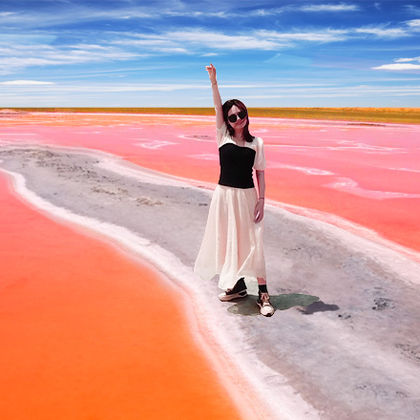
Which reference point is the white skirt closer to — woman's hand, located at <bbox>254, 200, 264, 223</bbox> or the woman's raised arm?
woman's hand, located at <bbox>254, 200, 264, 223</bbox>

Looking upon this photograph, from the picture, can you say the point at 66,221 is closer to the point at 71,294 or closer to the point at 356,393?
the point at 71,294

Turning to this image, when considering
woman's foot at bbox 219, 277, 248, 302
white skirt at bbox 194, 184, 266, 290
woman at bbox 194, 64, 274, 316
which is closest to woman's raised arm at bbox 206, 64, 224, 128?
woman at bbox 194, 64, 274, 316

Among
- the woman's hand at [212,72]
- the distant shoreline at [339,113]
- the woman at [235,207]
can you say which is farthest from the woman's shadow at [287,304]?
the distant shoreline at [339,113]

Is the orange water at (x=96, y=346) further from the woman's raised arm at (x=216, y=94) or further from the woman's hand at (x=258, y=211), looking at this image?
the woman's raised arm at (x=216, y=94)

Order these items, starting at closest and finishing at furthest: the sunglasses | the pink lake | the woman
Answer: the sunglasses → the woman → the pink lake

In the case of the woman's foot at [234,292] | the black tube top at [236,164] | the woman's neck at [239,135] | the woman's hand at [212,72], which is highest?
the woman's hand at [212,72]

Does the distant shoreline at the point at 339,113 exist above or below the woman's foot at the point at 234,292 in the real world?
above

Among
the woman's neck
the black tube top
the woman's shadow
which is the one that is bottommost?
the woman's shadow

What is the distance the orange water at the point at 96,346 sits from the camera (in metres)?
3.12

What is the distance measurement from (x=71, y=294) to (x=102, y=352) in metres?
1.33

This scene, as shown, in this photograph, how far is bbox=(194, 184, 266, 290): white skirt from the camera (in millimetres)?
4234

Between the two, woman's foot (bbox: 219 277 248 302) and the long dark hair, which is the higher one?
the long dark hair

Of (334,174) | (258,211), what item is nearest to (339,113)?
(334,174)

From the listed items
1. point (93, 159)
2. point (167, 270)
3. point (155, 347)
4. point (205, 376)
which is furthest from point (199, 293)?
point (93, 159)
